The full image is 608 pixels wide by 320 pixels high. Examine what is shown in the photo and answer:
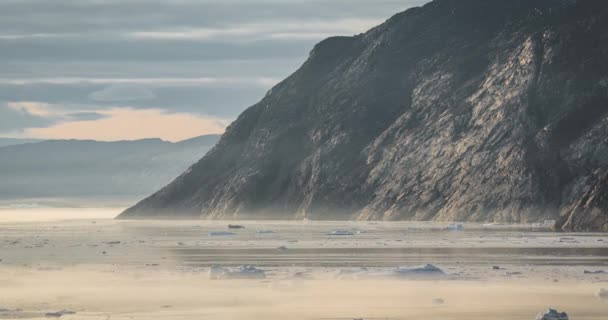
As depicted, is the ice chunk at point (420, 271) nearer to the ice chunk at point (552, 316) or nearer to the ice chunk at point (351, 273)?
the ice chunk at point (351, 273)

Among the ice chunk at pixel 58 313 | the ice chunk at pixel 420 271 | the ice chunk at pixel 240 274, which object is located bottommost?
the ice chunk at pixel 420 271

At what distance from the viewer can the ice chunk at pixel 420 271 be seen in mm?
49112

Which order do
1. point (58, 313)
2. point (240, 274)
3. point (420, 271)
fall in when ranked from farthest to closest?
1. point (240, 274)
2. point (420, 271)
3. point (58, 313)

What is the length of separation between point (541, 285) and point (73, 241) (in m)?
54.9

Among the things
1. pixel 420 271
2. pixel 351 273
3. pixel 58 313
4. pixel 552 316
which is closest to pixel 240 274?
pixel 351 273

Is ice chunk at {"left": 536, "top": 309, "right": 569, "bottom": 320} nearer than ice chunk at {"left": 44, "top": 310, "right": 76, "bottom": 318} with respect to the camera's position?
Yes

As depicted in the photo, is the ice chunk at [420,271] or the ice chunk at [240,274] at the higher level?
the ice chunk at [240,274]

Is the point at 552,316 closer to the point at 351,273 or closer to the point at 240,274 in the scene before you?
the point at 351,273

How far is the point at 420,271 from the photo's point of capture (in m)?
49.8

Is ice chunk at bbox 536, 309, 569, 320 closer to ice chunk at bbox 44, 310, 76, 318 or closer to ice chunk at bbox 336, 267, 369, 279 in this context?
ice chunk at bbox 44, 310, 76, 318

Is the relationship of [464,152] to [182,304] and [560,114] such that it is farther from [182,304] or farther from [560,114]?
[182,304]

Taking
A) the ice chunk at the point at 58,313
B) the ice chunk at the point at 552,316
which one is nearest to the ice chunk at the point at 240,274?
the ice chunk at the point at 58,313

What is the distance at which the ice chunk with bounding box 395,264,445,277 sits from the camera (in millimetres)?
49112

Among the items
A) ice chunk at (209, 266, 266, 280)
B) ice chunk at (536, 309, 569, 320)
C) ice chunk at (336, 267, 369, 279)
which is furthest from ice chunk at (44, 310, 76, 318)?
ice chunk at (336, 267, 369, 279)
